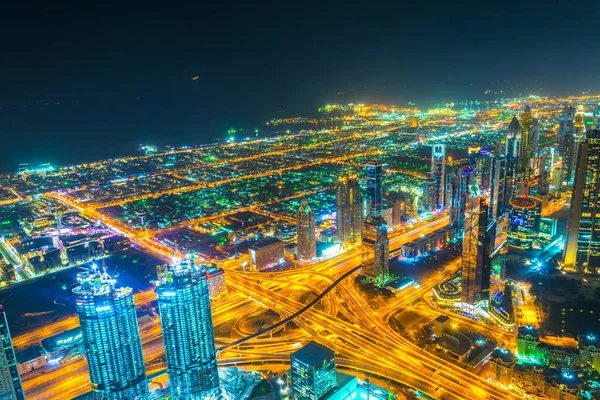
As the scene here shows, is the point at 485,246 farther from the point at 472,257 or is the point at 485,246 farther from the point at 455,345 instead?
the point at 455,345

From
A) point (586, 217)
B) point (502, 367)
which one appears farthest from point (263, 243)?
point (586, 217)

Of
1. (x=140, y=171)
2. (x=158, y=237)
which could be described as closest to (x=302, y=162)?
(x=140, y=171)

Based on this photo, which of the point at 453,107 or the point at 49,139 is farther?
the point at 453,107

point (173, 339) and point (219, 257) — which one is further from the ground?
point (173, 339)

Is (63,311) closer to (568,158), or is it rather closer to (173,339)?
(173,339)

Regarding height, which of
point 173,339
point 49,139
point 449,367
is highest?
point 49,139

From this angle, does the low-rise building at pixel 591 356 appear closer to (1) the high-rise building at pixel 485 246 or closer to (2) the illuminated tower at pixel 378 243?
(1) the high-rise building at pixel 485 246

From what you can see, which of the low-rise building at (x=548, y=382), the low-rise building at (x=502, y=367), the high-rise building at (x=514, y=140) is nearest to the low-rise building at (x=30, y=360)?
the low-rise building at (x=502, y=367)
